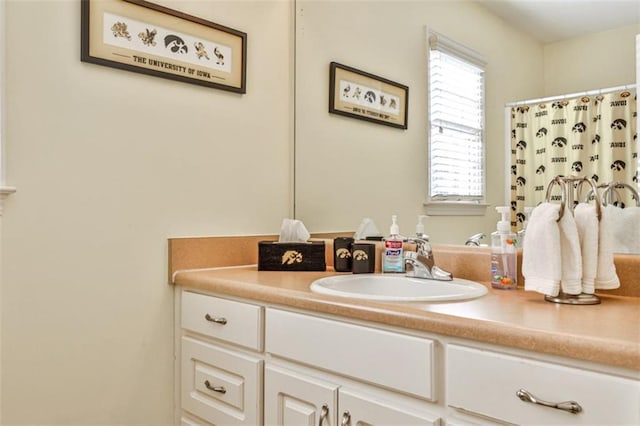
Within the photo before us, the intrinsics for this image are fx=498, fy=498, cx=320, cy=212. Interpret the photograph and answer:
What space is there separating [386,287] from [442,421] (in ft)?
2.01

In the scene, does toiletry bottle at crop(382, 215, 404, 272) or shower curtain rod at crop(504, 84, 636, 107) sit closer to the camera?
shower curtain rod at crop(504, 84, 636, 107)

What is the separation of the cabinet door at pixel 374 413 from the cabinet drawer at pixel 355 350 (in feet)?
0.14

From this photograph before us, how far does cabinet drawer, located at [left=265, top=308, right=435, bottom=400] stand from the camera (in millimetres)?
1052

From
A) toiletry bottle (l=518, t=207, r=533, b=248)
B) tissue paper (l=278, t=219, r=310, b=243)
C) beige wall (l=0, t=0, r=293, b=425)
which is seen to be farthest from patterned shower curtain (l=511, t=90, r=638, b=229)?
beige wall (l=0, t=0, r=293, b=425)

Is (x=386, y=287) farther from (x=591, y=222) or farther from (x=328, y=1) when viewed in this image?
(x=328, y=1)

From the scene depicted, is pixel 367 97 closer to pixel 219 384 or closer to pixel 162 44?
pixel 162 44

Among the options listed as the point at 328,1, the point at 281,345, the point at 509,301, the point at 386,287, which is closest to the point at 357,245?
the point at 386,287

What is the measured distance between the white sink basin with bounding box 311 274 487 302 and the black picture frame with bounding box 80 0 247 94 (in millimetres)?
880

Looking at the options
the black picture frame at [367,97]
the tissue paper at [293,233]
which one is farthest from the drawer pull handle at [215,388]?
the black picture frame at [367,97]

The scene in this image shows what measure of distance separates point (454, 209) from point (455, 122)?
0.99 ft

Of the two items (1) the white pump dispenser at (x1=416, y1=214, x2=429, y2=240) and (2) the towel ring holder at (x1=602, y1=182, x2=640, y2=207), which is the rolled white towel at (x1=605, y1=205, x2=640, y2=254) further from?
(1) the white pump dispenser at (x1=416, y1=214, x2=429, y2=240)

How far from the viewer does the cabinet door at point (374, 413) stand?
105cm

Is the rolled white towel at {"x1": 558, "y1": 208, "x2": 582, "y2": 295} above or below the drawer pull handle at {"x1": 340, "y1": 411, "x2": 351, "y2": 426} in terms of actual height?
above

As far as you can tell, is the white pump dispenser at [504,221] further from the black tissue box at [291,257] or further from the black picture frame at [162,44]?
the black picture frame at [162,44]
